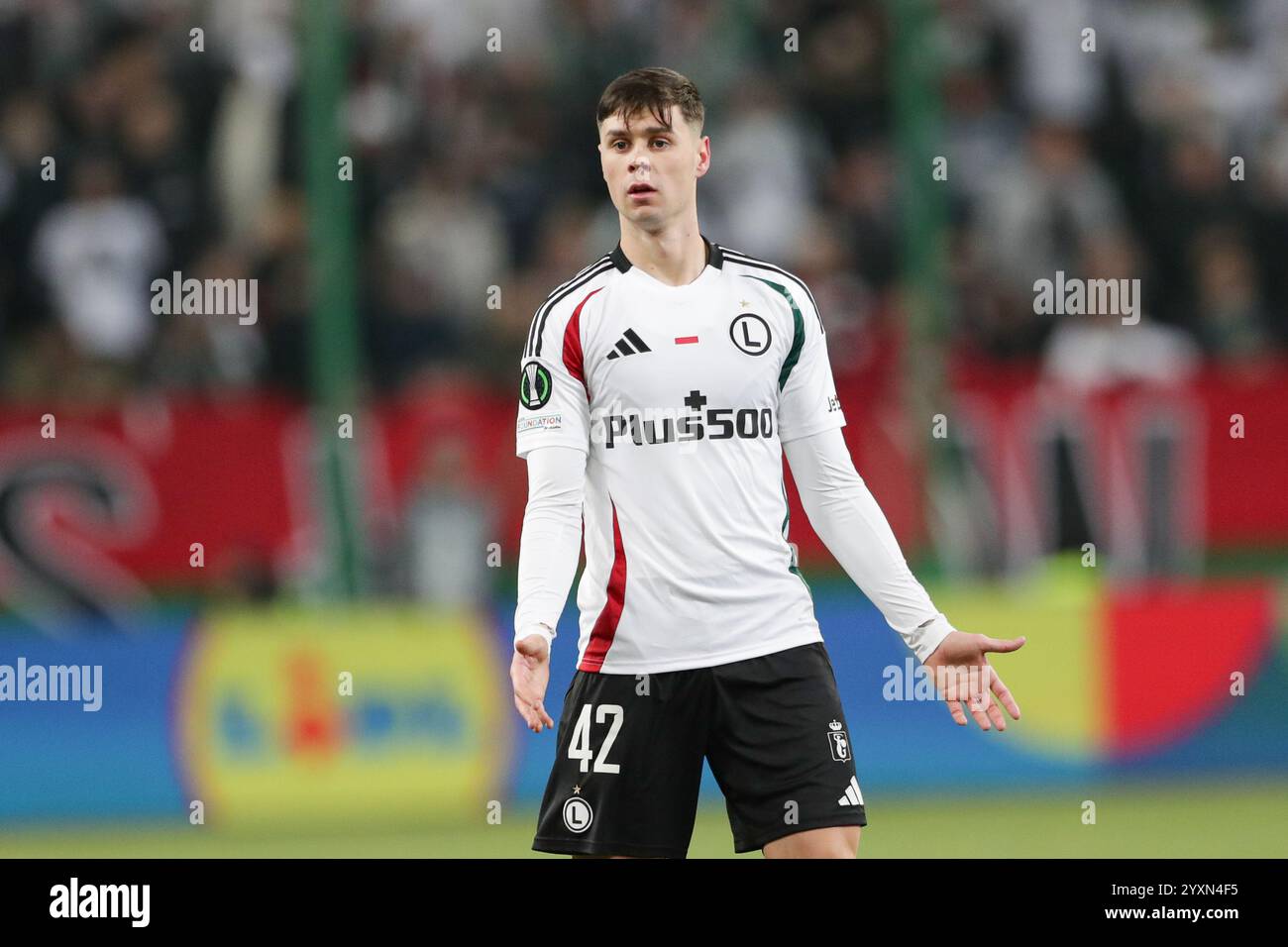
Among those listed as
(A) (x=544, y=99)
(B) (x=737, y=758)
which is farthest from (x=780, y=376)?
(A) (x=544, y=99)

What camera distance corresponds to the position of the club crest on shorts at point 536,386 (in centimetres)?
498

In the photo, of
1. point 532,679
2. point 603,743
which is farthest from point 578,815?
point 532,679

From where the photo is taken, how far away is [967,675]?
498cm

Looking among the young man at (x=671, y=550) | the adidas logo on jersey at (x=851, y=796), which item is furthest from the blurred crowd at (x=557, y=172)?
the adidas logo on jersey at (x=851, y=796)

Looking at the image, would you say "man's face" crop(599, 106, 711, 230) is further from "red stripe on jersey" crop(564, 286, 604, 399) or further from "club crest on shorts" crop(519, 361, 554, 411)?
"club crest on shorts" crop(519, 361, 554, 411)

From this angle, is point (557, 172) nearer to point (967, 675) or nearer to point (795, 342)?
point (795, 342)

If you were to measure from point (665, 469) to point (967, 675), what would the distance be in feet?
2.85

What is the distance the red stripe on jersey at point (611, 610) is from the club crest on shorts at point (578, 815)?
12.5 inches

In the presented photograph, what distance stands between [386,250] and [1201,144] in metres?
4.36

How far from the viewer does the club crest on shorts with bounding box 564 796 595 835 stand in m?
4.95

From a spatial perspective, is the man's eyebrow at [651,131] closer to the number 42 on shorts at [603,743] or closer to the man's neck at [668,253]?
the man's neck at [668,253]

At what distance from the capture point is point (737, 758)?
497cm
